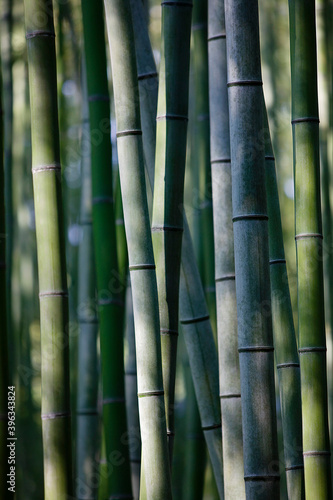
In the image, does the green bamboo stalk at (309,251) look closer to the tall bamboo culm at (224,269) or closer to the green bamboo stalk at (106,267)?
the tall bamboo culm at (224,269)

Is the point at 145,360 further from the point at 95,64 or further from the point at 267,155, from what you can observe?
the point at 95,64

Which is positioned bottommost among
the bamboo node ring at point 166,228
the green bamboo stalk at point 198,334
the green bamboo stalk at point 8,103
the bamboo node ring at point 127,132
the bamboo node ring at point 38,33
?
the green bamboo stalk at point 198,334

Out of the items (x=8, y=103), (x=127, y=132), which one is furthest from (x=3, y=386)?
(x=8, y=103)

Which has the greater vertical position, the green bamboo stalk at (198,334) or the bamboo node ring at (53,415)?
the green bamboo stalk at (198,334)

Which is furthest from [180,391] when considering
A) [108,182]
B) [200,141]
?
[108,182]

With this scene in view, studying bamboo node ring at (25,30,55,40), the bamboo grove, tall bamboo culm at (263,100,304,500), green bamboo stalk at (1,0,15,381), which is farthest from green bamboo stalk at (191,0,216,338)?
green bamboo stalk at (1,0,15,381)

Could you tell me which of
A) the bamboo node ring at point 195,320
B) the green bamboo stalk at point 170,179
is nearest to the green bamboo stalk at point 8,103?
the bamboo node ring at point 195,320

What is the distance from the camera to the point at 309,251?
1053 millimetres

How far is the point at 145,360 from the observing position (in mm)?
976

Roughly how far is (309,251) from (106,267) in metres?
0.42

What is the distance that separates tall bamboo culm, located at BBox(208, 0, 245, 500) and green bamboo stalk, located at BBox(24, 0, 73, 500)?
292 millimetres

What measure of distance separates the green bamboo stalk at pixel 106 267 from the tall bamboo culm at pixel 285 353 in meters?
0.32

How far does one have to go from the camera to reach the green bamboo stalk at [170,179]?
107 cm

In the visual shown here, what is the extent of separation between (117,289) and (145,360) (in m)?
0.32
